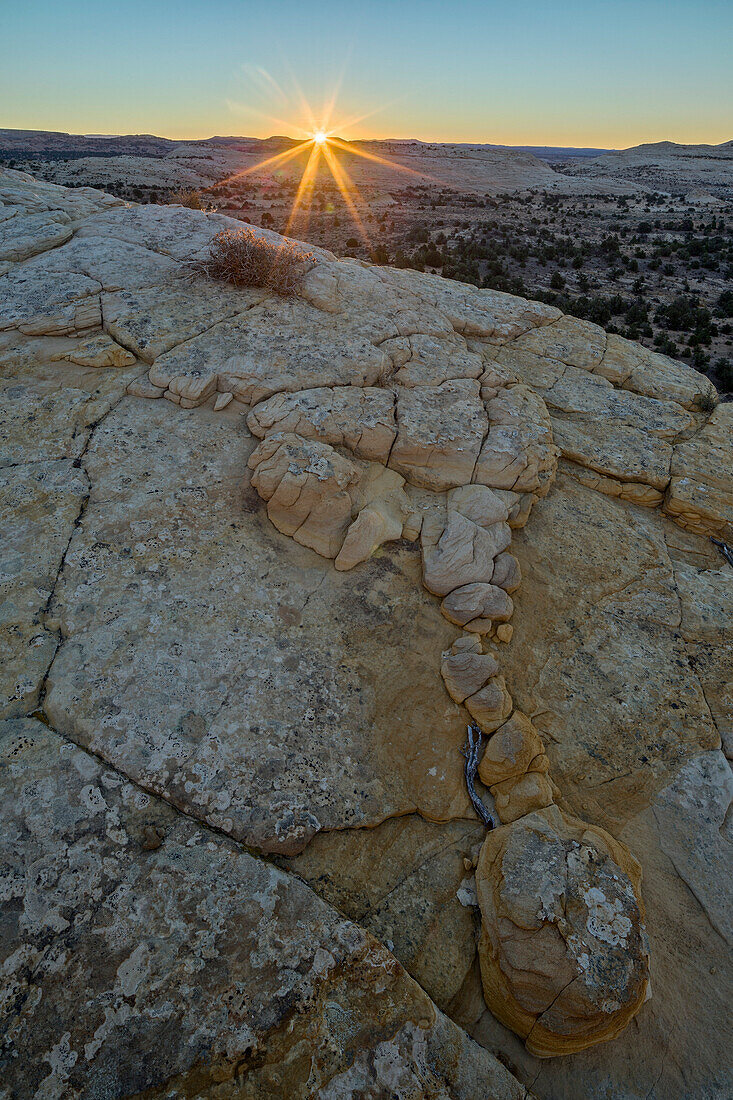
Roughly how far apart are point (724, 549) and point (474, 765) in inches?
142

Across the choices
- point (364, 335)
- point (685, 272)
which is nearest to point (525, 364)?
point (364, 335)

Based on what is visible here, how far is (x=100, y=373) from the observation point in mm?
5125

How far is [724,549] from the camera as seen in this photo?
5156mm

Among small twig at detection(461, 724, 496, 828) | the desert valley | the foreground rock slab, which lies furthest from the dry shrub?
the foreground rock slab

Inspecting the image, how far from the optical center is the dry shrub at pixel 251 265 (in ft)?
19.9

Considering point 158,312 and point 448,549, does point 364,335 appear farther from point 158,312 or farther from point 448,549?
point 448,549

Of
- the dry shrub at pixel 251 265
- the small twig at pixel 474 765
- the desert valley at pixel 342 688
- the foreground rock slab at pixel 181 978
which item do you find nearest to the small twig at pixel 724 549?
the desert valley at pixel 342 688

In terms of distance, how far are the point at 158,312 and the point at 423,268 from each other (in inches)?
603

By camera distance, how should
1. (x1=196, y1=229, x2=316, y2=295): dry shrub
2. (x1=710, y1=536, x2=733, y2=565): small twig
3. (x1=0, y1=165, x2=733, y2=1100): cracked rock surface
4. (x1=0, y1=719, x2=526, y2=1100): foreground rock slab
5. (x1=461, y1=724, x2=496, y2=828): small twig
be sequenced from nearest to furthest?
1. (x1=0, y1=719, x2=526, y2=1100): foreground rock slab
2. (x1=0, y1=165, x2=733, y2=1100): cracked rock surface
3. (x1=461, y1=724, x2=496, y2=828): small twig
4. (x1=710, y1=536, x2=733, y2=565): small twig
5. (x1=196, y1=229, x2=316, y2=295): dry shrub

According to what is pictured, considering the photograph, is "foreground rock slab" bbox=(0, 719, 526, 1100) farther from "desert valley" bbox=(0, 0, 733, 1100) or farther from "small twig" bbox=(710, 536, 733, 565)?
"small twig" bbox=(710, 536, 733, 565)

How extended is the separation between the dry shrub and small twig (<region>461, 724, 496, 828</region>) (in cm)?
526

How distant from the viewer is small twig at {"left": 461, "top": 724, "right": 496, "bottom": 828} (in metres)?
3.32

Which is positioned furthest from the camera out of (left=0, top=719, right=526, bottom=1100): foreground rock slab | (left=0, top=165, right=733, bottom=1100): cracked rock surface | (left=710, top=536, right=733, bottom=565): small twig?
(left=710, top=536, right=733, bottom=565): small twig

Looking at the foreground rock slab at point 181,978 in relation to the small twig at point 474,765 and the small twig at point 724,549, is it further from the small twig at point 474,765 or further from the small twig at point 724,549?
the small twig at point 724,549
